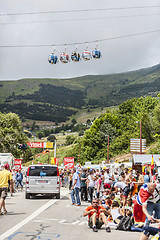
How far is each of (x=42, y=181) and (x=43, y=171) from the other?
59 centimetres

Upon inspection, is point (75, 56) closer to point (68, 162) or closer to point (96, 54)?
point (96, 54)

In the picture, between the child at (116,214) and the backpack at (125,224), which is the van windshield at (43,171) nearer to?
the child at (116,214)

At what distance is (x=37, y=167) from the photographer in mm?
20750

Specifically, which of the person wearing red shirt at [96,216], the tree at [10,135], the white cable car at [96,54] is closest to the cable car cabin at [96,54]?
the white cable car at [96,54]

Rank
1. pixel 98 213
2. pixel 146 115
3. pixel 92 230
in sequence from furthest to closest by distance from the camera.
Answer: pixel 146 115
pixel 98 213
pixel 92 230

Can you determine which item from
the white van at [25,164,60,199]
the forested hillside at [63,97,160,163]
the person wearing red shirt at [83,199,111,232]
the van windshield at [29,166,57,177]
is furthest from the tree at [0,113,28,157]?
the person wearing red shirt at [83,199,111,232]

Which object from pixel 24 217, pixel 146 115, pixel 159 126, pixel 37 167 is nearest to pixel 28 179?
pixel 37 167

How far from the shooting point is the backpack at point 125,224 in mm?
10844

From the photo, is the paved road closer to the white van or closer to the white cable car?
the white van

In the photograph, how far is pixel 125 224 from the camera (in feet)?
35.9

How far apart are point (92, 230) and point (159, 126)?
5638cm

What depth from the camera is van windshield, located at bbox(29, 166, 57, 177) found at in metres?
20.5

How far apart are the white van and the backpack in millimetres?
9629

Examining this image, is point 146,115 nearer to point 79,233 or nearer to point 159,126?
point 159,126
